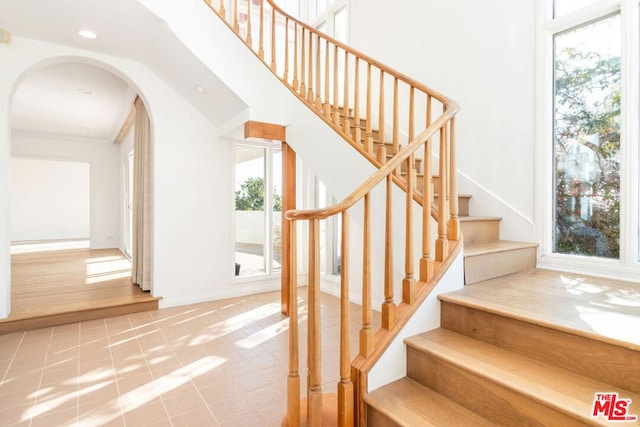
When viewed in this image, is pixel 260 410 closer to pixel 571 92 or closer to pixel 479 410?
pixel 479 410

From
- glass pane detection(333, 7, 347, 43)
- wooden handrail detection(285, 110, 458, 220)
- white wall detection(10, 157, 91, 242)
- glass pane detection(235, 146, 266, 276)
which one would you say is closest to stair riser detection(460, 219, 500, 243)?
wooden handrail detection(285, 110, 458, 220)

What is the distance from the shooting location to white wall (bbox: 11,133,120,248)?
796 cm

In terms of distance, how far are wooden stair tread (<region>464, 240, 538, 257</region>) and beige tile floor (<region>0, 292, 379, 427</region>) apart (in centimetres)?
127

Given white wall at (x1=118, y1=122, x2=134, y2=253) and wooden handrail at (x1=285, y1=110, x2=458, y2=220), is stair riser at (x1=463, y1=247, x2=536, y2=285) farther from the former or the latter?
white wall at (x1=118, y1=122, x2=134, y2=253)

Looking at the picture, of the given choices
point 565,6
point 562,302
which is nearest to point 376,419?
point 562,302

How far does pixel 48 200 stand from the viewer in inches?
402

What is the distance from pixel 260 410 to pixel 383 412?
905 millimetres

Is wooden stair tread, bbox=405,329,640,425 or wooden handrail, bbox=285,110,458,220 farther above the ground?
wooden handrail, bbox=285,110,458,220

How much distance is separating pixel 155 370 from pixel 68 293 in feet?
8.43

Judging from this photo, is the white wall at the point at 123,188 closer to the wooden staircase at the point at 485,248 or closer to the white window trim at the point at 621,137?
the wooden staircase at the point at 485,248

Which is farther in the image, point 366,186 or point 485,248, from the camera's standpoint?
point 485,248

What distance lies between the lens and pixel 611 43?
2.40 metres

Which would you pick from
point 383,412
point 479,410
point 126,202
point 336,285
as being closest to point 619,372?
point 479,410

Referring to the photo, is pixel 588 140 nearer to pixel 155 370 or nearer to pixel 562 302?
pixel 562 302
